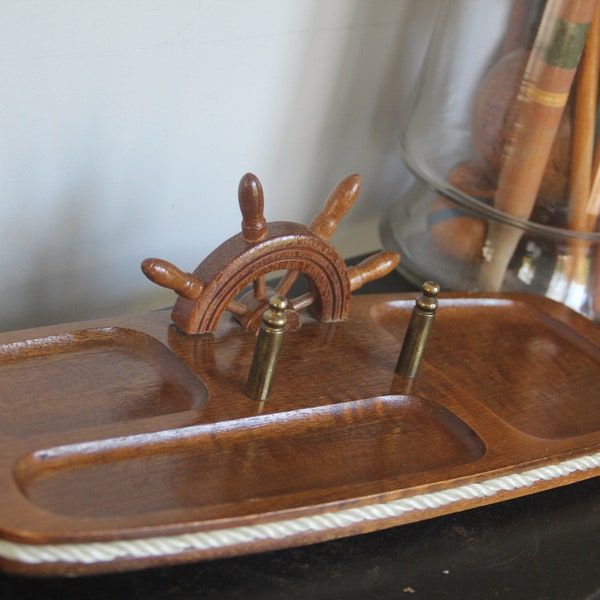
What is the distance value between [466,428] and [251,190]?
0.24m

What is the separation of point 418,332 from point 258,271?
14cm

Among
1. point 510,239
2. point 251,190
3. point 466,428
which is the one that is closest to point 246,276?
point 251,190

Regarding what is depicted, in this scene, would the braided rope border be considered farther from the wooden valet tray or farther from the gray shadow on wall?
the gray shadow on wall

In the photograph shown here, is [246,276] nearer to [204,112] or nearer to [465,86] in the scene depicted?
[204,112]

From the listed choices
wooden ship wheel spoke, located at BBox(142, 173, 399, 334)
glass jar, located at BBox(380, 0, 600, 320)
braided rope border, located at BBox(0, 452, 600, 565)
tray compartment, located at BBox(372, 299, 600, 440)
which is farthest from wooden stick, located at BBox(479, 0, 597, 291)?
braided rope border, located at BBox(0, 452, 600, 565)

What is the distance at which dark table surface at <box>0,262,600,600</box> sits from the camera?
1.94 feet

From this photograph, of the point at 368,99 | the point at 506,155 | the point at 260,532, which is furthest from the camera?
the point at 368,99

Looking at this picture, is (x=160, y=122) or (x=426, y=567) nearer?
(x=426, y=567)

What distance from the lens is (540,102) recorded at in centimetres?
90

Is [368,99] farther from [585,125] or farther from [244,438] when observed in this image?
[244,438]

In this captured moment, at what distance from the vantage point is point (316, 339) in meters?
0.79

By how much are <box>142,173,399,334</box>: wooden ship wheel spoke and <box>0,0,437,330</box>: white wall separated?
14 centimetres

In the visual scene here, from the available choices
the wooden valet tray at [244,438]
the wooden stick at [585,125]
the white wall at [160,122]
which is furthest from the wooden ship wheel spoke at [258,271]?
the wooden stick at [585,125]

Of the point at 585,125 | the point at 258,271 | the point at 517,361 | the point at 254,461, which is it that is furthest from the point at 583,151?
the point at 254,461
